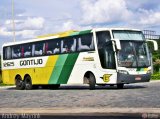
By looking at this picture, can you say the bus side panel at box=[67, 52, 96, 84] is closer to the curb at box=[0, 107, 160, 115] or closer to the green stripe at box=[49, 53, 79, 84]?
the green stripe at box=[49, 53, 79, 84]

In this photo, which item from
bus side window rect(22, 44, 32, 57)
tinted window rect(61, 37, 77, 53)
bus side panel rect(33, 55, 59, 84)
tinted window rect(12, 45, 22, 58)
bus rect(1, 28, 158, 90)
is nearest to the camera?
bus rect(1, 28, 158, 90)

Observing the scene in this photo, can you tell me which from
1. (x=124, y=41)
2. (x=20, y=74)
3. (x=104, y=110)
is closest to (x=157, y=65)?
(x=20, y=74)

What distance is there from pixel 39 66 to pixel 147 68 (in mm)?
7513

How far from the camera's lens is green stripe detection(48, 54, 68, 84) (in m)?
28.0

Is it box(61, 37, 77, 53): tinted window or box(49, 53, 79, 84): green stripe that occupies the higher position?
box(61, 37, 77, 53): tinted window

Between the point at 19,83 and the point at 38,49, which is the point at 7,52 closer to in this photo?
the point at 19,83

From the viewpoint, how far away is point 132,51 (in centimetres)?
2559

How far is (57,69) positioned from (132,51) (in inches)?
210

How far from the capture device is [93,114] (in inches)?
506

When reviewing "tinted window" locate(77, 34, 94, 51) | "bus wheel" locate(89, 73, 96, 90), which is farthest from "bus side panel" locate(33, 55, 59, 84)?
"bus wheel" locate(89, 73, 96, 90)

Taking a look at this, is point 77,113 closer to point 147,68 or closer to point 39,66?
point 147,68

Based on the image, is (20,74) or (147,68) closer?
(147,68)

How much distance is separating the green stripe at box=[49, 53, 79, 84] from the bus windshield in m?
2.87

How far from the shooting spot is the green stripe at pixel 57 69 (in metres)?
28.0
